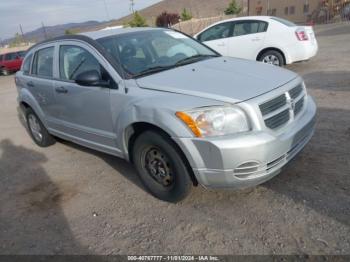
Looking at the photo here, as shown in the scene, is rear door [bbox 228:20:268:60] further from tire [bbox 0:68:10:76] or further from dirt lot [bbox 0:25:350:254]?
tire [bbox 0:68:10:76]

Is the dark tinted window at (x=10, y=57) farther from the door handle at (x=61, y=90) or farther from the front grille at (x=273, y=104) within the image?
the front grille at (x=273, y=104)

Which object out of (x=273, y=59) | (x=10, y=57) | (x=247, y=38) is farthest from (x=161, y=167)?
(x=10, y=57)

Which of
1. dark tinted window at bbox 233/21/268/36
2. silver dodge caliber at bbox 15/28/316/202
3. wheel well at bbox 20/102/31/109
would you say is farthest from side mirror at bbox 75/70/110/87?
dark tinted window at bbox 233/21/268/36

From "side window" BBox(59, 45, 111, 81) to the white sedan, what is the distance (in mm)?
5785

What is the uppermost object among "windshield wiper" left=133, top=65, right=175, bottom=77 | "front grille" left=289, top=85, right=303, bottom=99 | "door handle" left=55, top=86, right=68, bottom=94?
"windshield wiper" left=133, top=65, right=175, bottom=77

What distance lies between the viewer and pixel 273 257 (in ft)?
8.60

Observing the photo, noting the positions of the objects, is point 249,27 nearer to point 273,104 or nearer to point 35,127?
point 35,127

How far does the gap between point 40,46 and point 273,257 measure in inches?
178

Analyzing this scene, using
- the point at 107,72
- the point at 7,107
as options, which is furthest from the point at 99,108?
the point at 7,107

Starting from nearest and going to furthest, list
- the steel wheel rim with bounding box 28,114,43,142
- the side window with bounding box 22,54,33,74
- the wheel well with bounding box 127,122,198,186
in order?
the wheel well with bounding box 127,122,198,186 < the side window with bounding box 22,54,33,74 < the steel wheel rim with bounding box 28,114,43,142

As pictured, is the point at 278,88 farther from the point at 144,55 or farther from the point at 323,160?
the point at 144,55

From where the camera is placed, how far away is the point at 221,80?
10.8 ft

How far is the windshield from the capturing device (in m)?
3.77

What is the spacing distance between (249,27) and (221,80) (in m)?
6.47
